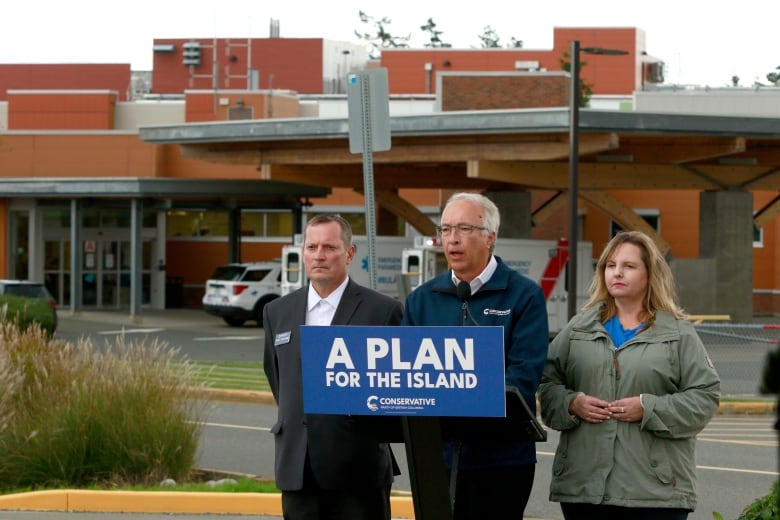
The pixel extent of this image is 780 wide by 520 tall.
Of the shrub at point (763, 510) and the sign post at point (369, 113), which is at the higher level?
the sign post at point (369, 113)

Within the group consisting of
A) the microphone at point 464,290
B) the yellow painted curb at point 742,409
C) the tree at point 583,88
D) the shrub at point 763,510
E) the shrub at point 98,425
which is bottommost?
the yellow painted curb at point 742,409

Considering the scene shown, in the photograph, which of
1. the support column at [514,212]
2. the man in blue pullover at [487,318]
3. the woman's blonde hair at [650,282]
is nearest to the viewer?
the man in blue pullover at [487,318]

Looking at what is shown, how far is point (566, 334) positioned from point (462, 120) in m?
27.6

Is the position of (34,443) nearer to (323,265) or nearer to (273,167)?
(323,265)

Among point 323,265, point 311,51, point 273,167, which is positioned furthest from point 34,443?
point 311,51

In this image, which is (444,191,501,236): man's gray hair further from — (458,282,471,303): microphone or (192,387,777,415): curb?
(192,387,777,415): curb

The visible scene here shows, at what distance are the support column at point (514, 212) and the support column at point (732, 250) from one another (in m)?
4.95

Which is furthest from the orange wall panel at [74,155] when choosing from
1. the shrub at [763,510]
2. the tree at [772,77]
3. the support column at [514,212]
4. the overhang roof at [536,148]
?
the tree at [772,77]

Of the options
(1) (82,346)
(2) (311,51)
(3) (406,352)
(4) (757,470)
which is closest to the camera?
(3) (406,352)

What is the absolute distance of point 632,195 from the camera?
48188 millimetres

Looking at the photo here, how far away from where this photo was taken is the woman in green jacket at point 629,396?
511cm

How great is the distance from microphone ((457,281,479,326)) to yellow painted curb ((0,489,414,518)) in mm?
4836

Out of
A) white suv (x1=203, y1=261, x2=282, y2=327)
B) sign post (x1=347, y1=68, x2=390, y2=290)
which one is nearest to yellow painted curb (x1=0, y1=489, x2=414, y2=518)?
sign post (x1=347, y1=68, x2=390, y2=290)

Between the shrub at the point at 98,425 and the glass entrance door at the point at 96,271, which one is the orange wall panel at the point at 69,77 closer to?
the glass entrance door at the point at 96,271
